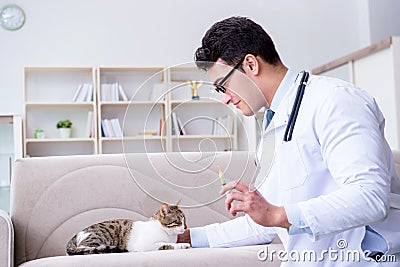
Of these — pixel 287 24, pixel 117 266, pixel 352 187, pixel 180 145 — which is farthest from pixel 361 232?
pixel 287 24

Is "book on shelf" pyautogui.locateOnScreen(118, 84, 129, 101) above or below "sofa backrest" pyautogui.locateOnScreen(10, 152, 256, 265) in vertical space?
above

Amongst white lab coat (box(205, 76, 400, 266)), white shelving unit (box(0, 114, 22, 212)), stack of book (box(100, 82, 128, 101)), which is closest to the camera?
white lab coat (box(205, 76, 400, 266))

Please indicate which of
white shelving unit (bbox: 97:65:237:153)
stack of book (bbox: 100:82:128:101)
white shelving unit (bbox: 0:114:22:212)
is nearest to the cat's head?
white shelving unit (bbox: 97:65:237:153)

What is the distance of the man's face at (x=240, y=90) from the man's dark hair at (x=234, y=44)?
0.02 m

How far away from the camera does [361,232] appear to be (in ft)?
4.14

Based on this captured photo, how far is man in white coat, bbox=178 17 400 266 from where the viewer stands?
1037 millimetres

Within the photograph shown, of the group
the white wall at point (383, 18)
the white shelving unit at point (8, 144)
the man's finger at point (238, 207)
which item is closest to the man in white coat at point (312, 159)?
the man's finger at point (238, 207)

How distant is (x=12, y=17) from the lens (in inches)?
210

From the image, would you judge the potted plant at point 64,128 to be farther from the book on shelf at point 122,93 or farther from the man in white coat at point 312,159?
the man in white coat at point 312,159

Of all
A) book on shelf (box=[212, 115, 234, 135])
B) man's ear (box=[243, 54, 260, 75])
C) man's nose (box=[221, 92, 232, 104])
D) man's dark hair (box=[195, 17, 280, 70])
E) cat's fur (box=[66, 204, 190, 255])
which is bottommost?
cat's fur (box=[66, 204, 190, 255])

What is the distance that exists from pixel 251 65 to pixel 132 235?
1.00 metres

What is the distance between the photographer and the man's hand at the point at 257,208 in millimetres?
1032

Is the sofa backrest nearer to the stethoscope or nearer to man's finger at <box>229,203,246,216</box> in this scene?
the stethoscope

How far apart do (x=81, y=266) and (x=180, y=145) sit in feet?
1.99
